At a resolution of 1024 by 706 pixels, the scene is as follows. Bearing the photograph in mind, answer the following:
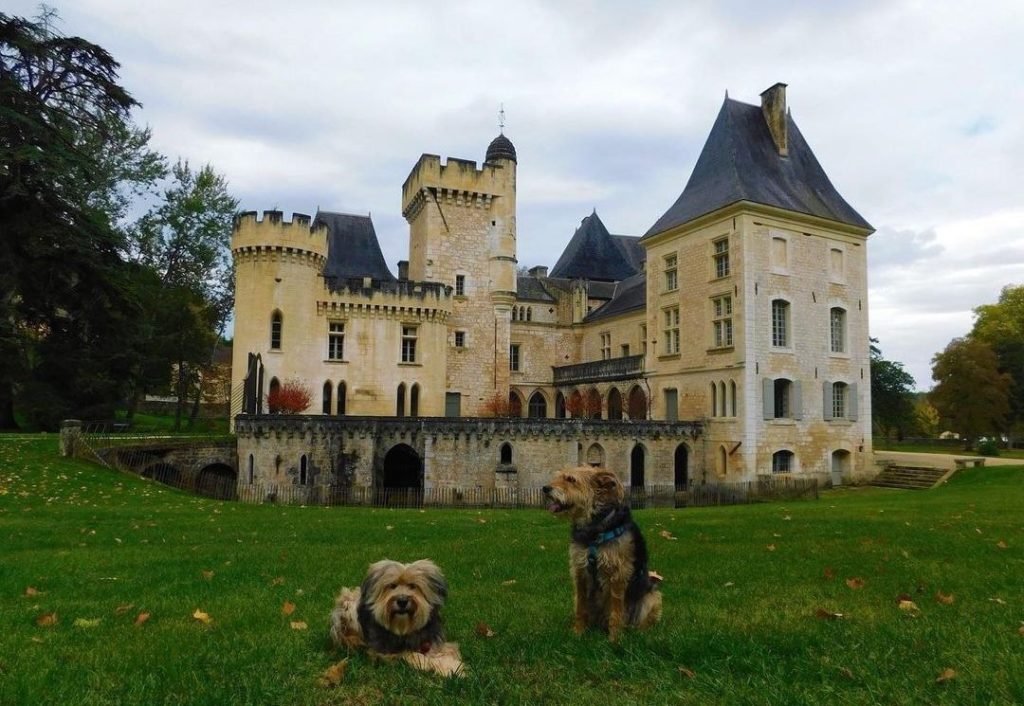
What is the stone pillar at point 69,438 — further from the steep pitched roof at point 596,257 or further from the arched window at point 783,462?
the steep pitched roof at point 596,257

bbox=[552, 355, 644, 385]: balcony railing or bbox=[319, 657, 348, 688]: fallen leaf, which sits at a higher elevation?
bbox=[552, 355, 644, 385]: balcony railing

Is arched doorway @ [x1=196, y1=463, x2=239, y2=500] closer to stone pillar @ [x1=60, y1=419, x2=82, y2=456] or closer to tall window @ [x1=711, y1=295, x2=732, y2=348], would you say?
stone pillar @ [x1=60, y1=419, x2=82, y2=456]

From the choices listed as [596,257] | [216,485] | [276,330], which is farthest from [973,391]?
[216,485]

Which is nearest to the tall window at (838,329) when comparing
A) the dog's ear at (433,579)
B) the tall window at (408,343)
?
the tall window at (408,343)

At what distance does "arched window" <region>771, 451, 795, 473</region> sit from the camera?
27.1 meters

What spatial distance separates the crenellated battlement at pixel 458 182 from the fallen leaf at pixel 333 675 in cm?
3438

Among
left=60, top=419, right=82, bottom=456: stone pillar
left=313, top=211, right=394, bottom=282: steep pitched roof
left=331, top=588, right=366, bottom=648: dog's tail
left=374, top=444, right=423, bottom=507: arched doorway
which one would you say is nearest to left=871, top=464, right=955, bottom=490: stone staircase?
left=374, top=444, right=423, bottom=507: arched doorway

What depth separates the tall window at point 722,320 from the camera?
27.5m

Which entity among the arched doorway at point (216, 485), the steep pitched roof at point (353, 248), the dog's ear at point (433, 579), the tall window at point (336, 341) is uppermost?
the steep pitched roof at point (353, 248)

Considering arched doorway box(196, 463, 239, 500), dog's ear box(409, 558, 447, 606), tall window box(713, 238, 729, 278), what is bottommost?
arched doorway box(196, 463, 239, 500)

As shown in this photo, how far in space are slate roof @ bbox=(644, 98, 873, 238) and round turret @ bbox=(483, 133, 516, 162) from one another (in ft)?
35.4

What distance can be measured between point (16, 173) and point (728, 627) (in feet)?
70.8

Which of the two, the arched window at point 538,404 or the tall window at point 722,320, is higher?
the tall window at point 722,320

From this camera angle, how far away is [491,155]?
126ft
